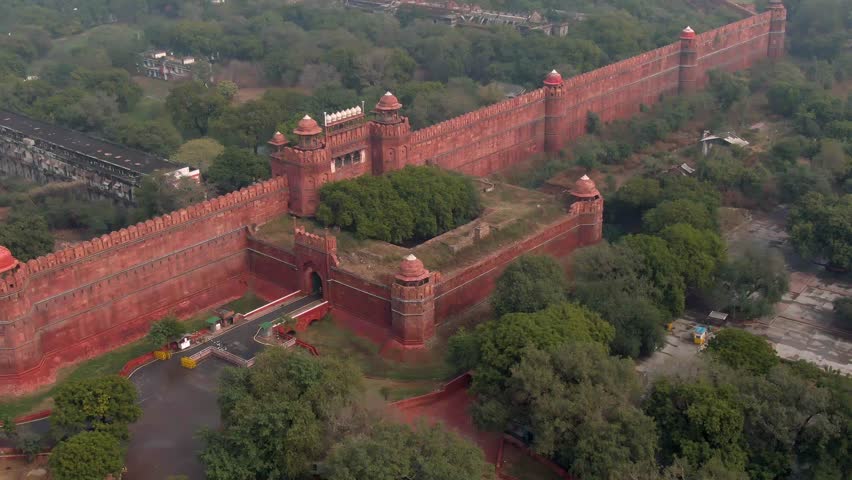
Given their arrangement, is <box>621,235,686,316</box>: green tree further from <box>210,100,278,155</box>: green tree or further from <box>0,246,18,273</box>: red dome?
<box>210,100,278,155</box>: green tree

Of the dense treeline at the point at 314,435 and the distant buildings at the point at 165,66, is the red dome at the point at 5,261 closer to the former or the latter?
the dense treeline at the point at 314,435

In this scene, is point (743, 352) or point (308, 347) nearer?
point (743, 352)

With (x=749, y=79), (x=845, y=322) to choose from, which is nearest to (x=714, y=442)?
(x=845, y=322)

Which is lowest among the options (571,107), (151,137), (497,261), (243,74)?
(243,74)

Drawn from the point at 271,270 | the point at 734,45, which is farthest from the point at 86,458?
the point at 734,45

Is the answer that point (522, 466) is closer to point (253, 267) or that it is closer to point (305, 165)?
point (253, 267)

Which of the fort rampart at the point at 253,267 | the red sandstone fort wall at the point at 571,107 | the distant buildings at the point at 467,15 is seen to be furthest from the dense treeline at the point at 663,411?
the distant buildings at the point at 467,15

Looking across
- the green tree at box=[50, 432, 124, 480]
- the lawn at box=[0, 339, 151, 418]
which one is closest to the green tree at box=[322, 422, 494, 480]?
the green tree at box=[50, 432, 124, 480]

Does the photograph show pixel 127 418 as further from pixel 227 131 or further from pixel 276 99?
pixel 276 99
